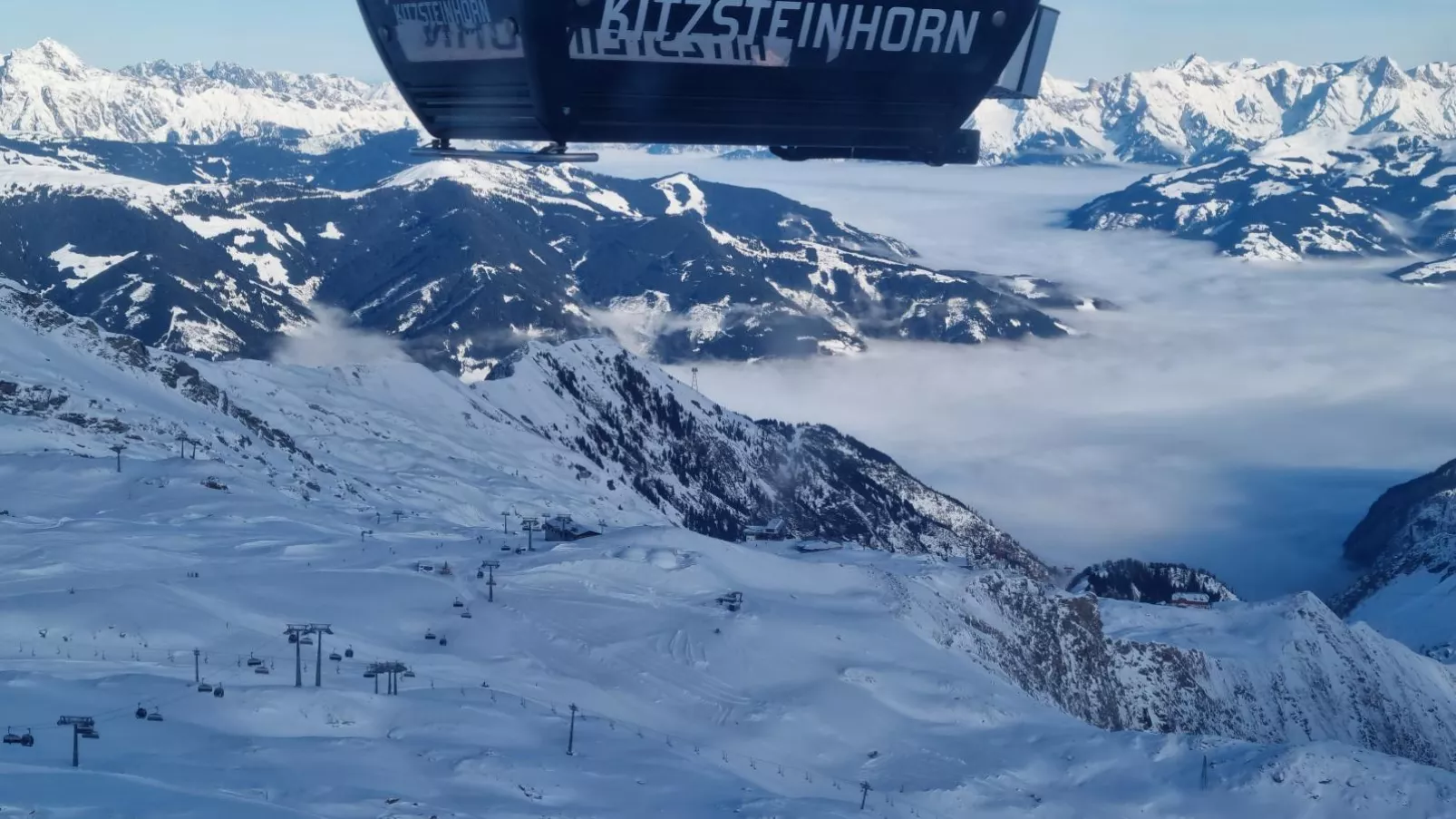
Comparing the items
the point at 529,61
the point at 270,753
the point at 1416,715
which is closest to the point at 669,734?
the point at 270,753

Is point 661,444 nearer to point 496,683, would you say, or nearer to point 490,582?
point 490,582

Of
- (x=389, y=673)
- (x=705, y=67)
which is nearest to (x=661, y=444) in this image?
(x=389, y=673)

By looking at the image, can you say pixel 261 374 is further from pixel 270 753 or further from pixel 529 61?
pixel 529 61

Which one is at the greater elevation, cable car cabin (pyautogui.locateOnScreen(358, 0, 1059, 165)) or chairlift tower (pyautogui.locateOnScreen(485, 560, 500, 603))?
cable car cabin (pyautogui.locateOnScreen(358, 0, 1059, 165))

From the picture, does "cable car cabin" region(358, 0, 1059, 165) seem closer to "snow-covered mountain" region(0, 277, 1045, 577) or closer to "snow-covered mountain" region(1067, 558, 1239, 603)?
"snow-covered mountain" region(0, 277, 1045, 577)

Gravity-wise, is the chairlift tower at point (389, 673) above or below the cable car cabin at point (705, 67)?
below

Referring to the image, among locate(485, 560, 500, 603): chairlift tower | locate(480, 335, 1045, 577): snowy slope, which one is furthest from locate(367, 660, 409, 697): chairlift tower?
locate(480, 335, 1045, 577): snowy slope

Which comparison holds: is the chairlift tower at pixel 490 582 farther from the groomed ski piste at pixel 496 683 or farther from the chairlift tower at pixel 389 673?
the chairlift tower at pixel 389 673

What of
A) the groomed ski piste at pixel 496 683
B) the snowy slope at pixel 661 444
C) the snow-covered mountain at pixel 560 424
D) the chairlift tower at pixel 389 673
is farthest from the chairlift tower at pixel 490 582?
the snowy slope at pixel 661 444
